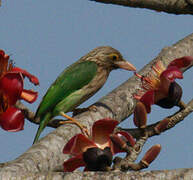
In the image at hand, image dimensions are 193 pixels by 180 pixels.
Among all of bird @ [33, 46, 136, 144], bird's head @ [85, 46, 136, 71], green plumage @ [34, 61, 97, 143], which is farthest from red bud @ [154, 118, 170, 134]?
bird's head @ [85, 46, 136, 71]

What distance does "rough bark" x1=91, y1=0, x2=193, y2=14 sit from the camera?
362 centimetres

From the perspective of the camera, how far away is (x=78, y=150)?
2650mm

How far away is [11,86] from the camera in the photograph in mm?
3064

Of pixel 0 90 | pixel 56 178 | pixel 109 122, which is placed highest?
pixel 0 90

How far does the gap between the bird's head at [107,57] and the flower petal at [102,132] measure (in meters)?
3.70

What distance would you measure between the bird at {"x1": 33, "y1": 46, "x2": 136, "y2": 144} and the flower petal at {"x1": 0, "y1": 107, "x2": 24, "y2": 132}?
8.19ft

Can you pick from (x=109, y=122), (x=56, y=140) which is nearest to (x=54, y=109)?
(x=56, y=140)

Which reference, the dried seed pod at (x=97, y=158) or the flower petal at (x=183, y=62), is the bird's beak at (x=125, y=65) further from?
the dried seed pod at (x=97, y=158)

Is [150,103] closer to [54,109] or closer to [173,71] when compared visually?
[173,71]

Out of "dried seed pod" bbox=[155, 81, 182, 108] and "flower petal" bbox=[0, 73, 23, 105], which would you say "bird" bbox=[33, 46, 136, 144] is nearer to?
"flower petal" bbox=[0, 73, 23, 105]

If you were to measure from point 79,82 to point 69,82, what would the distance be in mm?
124

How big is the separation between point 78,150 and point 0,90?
30.2 inches

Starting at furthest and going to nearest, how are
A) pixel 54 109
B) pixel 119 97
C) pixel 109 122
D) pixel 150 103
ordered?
pixel 54 109
pixel 119 97
pixel 150 103
pixel 109 122

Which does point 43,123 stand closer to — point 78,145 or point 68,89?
point 68,89
